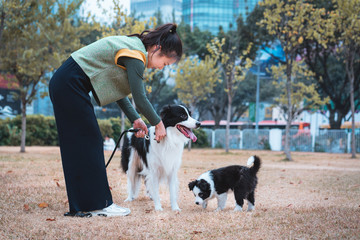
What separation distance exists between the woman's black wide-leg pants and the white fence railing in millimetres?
23373

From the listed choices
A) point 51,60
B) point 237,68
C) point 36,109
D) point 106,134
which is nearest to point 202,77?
point 237,68

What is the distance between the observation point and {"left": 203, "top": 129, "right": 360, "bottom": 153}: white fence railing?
24.5 metres

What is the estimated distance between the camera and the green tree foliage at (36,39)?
13.9m

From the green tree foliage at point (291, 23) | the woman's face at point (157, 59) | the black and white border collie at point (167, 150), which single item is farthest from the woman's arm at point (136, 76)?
the green tree foliage at point (291, 23)

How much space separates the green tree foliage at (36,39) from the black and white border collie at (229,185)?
1061cm

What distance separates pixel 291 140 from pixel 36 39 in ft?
Answer: 59.7

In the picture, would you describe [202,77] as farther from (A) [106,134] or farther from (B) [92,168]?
(B) [92,168]

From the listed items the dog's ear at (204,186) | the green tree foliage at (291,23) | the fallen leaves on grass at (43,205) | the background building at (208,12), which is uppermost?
the background building at (208,12)

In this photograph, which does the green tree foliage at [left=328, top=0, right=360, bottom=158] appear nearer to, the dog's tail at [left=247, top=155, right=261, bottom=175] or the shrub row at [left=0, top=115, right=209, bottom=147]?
the dog's tail at [left=247, top=155, right=261, bottom=175]

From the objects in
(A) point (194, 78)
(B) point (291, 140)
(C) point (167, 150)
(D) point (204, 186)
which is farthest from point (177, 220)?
(B) point (291, 140)

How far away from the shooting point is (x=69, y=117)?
353cm

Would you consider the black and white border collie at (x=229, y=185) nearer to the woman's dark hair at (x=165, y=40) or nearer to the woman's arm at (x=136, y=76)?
the woman's arm at (x=136, y=76)

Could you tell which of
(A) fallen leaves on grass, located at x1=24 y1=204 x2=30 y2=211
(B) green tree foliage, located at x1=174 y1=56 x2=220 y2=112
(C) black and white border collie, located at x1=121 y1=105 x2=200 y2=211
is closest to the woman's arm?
(C) black and white border collie, located at x1=121 y1=105 x2=200 y2=211

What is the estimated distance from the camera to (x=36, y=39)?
14.4 metres
